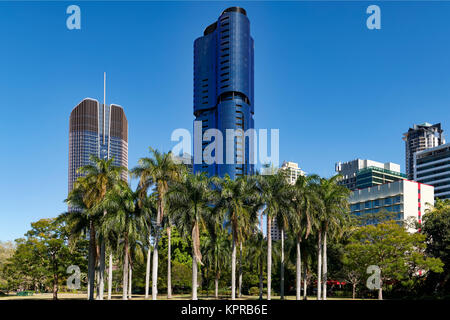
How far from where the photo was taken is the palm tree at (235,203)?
5212 cm

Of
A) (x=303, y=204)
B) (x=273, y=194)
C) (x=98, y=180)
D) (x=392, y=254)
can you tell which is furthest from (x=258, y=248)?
(x=98, y=180)

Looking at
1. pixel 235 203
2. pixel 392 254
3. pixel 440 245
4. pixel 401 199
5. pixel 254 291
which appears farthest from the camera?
pixel 401 199

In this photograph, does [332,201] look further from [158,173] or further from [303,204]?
[158,173]

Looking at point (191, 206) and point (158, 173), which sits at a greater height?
point (158, 173)

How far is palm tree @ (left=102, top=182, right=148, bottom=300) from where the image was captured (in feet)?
166

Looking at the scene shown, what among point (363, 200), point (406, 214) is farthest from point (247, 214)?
point (363, 200)

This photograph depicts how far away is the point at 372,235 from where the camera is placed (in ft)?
230

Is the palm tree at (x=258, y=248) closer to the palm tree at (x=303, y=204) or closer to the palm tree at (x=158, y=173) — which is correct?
the palm tree at (x=303, y=204)

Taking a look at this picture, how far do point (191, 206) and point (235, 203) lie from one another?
16.0 feet

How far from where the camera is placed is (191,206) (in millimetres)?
50812

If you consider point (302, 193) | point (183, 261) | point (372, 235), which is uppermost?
point (302, 193)

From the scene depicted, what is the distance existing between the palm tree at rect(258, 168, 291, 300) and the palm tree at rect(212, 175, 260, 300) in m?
1.11
